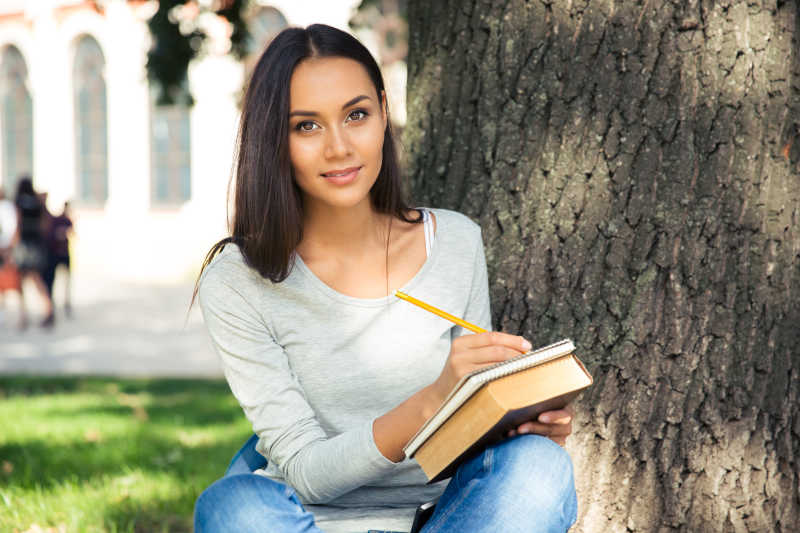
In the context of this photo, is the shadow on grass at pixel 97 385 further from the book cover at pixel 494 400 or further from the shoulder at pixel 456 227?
the book cover at pixel 494 400

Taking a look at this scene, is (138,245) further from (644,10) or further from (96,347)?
(644,10)

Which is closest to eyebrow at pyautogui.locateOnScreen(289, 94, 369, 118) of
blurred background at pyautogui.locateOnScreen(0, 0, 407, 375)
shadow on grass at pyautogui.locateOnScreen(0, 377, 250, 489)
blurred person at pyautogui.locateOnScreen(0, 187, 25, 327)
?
shadow on grass at pyautogui.locateOnScreen(0, 377, 250, 489)

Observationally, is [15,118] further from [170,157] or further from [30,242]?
[30,242]

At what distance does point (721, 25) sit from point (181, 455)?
9.82 feet

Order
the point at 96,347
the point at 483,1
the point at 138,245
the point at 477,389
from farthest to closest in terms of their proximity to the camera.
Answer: the point at 138,245, the point at 96,347, the point at 483,1, the point at 477,389

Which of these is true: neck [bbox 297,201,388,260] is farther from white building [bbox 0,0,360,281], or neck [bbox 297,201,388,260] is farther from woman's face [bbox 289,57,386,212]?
white building [bbox 0,0,360,281]

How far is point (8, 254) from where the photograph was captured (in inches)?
425

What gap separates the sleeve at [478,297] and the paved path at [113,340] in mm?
5251

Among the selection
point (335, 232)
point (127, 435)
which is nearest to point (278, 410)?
point (335, 232)

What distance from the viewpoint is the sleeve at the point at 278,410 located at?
1726mm

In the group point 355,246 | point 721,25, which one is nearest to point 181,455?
point 355,246

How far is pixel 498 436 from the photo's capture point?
1657 mm

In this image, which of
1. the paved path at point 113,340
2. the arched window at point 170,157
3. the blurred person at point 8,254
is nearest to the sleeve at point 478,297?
the paved path at point 113,340

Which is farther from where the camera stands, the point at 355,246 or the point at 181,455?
the point at 181,455
